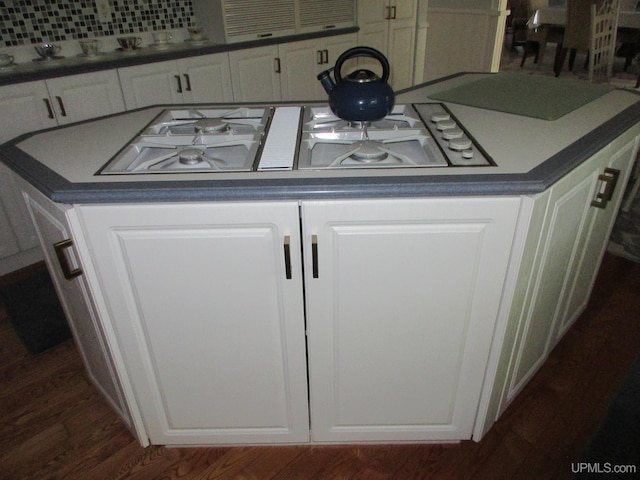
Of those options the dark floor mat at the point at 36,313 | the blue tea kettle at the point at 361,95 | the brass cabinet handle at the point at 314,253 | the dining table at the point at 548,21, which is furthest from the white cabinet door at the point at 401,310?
the dining table at the point at 548,21

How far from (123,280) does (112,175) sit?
0.84ft

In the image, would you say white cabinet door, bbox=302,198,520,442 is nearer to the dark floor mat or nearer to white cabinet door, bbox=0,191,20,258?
the dark floor mat

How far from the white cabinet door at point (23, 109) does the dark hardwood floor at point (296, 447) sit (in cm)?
110

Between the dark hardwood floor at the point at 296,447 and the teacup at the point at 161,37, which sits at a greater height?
the teacup at the point at 161,37

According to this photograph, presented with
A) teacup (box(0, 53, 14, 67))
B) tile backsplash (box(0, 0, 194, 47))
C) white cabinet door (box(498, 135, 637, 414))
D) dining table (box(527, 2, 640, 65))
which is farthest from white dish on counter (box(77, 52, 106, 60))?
dining table (box(527, 2, 640, 65))

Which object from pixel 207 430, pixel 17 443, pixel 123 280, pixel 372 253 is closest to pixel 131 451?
pixel 207 430

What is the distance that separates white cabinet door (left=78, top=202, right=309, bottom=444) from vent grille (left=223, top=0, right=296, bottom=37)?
231cm

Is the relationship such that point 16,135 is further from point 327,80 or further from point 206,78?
point 327,80

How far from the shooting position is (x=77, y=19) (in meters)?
2.75

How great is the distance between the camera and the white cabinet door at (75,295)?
111 centimetres

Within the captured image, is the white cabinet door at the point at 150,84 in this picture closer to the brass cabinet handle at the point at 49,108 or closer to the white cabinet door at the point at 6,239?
the brass cabinet handle at the point at 49,108

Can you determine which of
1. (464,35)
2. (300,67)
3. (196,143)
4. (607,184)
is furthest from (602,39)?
(196,143)

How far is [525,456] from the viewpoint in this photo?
1.43 m

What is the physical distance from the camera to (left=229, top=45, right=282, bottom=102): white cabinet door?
3.01m
